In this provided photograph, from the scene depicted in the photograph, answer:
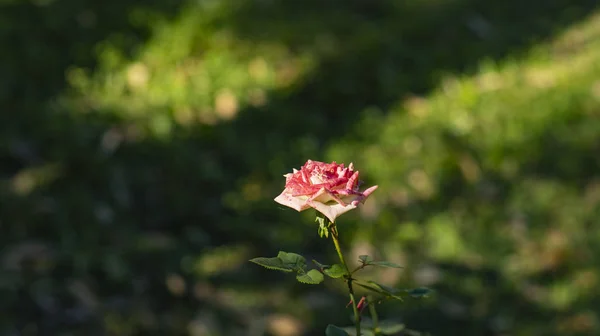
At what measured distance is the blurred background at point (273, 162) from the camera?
3213mm

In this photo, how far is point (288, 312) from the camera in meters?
3.12

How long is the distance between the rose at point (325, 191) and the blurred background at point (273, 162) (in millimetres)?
1926

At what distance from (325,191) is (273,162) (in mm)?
2913

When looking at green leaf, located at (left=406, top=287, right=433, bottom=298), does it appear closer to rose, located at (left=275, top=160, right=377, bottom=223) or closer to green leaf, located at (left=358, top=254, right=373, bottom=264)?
green leaf, located at (left=358, top=254, right=373, bottom=264)

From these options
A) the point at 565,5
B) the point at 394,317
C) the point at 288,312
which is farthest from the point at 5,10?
the point at 565,5

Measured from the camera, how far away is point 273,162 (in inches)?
159

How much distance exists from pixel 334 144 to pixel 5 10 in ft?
6.95

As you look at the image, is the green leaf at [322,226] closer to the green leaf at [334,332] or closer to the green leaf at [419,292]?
the green leaf at [334,332]

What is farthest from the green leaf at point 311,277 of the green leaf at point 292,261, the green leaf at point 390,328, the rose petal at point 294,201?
the green leaf at point 390,328

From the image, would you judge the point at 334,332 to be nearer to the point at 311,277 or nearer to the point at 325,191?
the point at 311,277

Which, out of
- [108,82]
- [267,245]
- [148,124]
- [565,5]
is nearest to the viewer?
[267,245]

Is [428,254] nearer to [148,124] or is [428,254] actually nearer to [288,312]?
[288,312]

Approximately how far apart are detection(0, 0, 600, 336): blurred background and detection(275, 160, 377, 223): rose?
1.93 m

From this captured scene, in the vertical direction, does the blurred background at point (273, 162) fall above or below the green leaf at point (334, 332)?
above
